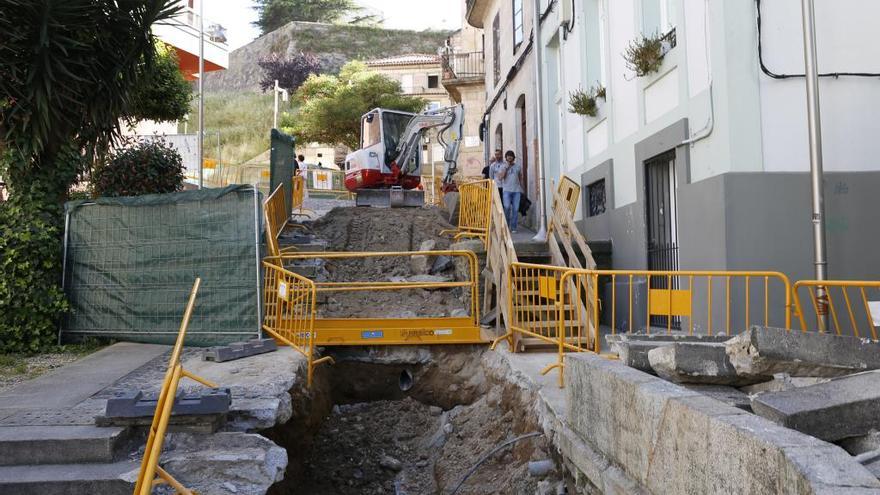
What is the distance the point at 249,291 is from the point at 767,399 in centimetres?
653

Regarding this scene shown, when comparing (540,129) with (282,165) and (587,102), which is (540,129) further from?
(282,165)

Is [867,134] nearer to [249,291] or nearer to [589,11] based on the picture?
[589,11]

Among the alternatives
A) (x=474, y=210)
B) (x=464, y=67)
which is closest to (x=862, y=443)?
(x=474, y=210)

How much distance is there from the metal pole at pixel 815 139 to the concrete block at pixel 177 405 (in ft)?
17.0

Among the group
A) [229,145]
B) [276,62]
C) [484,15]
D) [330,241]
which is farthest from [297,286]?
[276,62]

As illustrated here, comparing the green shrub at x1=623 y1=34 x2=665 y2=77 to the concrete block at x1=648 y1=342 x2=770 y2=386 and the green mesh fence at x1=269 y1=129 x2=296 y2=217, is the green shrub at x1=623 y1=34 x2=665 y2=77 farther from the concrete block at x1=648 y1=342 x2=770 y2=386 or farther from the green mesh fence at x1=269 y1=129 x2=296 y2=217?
the green mesh fence at x1=269 y1=129 x2=296 y2=217

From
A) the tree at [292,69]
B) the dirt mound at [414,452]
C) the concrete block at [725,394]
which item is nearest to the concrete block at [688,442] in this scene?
the concrete block at [725,394]

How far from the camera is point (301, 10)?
66812mm

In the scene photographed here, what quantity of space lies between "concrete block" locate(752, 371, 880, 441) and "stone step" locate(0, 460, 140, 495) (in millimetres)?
3515

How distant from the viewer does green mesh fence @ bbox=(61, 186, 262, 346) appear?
8.39 m

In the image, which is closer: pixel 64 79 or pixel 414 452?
pixel 414 452

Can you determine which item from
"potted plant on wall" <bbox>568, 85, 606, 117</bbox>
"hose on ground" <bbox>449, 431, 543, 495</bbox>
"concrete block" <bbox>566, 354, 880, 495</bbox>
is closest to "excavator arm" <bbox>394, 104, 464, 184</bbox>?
"potted plant on wall" <bbox>568, 85, 606, 117</bbox>

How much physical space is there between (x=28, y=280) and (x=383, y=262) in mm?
5558

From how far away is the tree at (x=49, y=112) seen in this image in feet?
25.8
